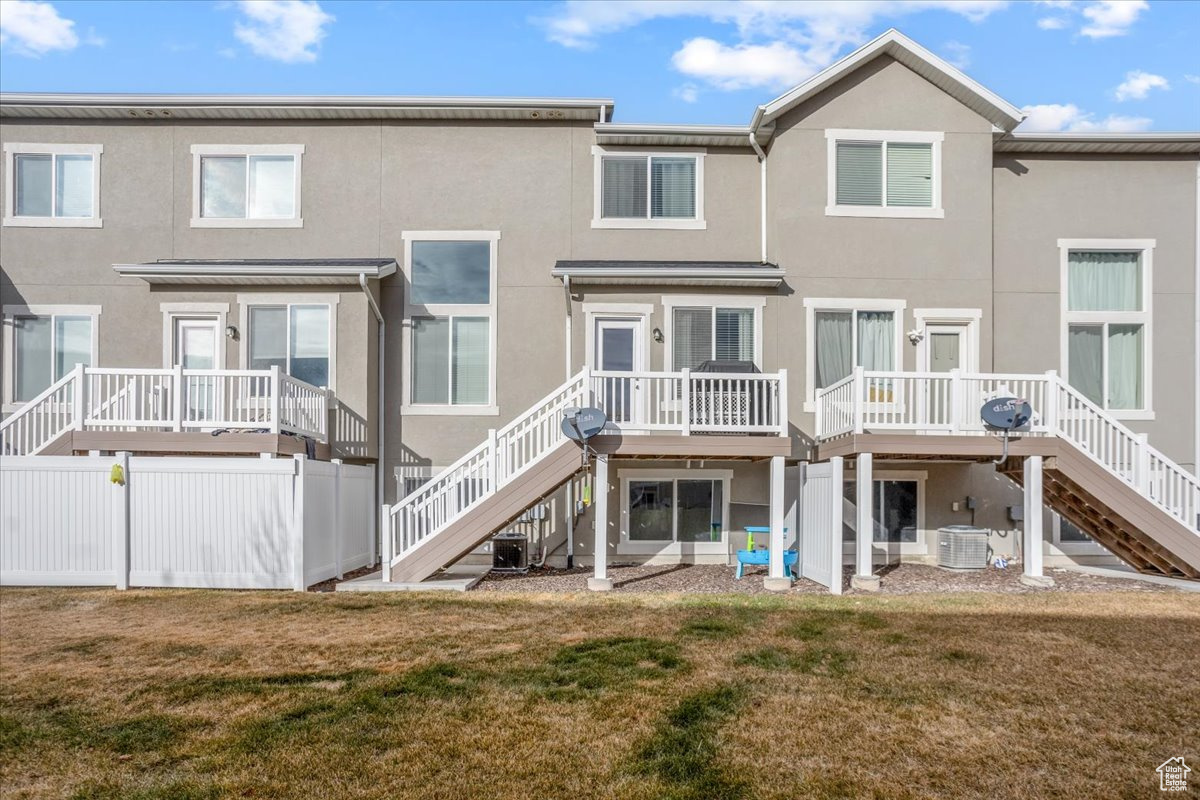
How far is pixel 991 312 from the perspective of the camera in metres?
16.4

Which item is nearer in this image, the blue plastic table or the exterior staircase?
the exterior staircase

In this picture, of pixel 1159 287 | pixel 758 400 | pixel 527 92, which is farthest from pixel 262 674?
pixel 1159 287

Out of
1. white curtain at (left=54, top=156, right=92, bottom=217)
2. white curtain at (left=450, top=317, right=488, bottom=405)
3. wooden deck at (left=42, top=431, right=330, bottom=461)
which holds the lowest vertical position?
wooden deck at (left=42, top=431, right=330, bottom=461)

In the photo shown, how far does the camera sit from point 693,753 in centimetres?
643

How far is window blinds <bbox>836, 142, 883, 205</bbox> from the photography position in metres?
16.4

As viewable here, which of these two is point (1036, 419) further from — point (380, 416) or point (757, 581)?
point (380, 416)

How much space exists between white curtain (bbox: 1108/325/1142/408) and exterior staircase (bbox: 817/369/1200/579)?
7.92 feet

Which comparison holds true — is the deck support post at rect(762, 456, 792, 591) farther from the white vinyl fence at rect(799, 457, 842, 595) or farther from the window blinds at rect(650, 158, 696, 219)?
the window blinds at rect(650, 158, 696, 219)

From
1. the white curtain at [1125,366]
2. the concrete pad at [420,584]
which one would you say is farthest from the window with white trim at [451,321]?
the white curtain at [1125,366]

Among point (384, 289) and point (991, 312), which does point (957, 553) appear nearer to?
point (991, 312)

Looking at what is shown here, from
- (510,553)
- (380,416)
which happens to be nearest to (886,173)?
(510,553)

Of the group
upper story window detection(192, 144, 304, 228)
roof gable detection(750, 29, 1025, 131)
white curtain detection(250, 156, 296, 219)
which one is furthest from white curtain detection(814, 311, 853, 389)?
white curtain detection(250, 156, 296, 219)

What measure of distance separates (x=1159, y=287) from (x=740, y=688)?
13574 millimetres
